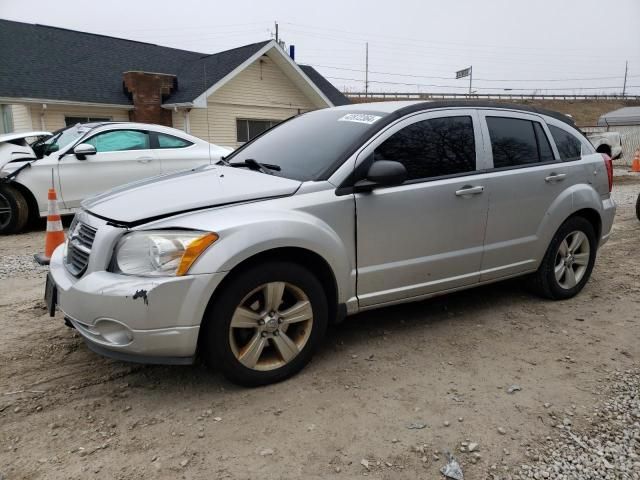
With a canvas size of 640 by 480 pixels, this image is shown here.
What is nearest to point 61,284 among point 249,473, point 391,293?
point 249,473

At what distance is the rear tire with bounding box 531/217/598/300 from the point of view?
4.50 m

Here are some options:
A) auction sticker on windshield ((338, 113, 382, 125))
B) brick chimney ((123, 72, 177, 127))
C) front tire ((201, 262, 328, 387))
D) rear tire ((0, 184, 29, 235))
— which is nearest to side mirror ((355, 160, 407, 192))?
auction sticker on windshield ((338, 113, 382, 125))

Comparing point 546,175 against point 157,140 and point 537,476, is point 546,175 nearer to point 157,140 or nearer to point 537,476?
point 537,476

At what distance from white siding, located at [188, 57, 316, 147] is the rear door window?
13.6 metres

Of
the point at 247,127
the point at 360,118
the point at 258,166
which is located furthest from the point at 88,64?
the point at 360,118

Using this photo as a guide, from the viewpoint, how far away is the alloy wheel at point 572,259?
15.1ft

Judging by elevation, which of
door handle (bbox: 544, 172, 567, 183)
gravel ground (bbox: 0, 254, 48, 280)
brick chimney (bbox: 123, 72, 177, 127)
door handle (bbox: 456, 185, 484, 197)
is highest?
brick chimney (bbox: 123, 72, 177, 127)

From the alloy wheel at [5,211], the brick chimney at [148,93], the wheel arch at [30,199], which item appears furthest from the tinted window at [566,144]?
the brick chimney at [148,93]

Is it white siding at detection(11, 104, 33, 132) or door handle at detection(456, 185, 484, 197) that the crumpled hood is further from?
white siding at detection(11, 104, 33, 132)

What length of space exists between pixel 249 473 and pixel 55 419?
117cm

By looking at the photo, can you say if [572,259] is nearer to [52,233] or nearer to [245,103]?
[52,233]

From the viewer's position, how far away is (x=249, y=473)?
92.3 inches

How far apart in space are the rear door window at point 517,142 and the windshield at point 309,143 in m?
1.08

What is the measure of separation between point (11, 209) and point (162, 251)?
19.4 feet
